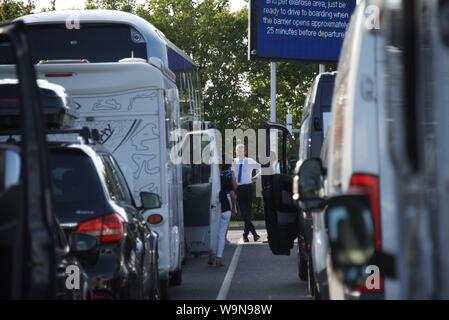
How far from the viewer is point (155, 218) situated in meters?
13.7

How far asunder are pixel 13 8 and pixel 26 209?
102 feet

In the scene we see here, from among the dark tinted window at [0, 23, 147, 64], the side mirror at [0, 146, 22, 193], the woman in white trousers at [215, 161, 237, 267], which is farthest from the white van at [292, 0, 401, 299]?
the woman in white trousers at [215, 161, 237, 267]

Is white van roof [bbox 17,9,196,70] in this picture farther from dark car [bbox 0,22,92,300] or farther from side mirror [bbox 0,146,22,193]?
side mirror [bbox 0,146,22,193]

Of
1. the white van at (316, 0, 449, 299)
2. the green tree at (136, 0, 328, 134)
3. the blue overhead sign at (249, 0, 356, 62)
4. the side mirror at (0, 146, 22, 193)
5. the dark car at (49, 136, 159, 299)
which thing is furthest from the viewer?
Result: the green tree at (136, 0, 328, 134)

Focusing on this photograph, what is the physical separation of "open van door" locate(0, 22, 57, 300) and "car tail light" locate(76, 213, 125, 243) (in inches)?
150

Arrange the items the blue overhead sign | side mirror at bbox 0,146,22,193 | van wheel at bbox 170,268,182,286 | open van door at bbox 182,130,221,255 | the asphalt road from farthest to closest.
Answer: the blue overhead sign, open van door at bbox 182,130,221,255, van wheel at bbox 170,268,182,286, the asphalt road, side mirror at bbox 0,146,22,193

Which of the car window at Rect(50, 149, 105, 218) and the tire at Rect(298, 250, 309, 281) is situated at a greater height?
the car window at Rect(50, 149, 105, 218)

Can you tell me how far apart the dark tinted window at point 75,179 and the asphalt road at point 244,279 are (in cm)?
557

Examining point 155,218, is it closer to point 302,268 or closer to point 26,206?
point 302,268

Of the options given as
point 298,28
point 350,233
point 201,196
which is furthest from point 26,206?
point 298,28

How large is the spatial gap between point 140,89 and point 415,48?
33.4ft

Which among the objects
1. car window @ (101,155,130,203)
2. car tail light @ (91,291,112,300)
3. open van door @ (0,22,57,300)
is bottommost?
car tail light @ (91,291,112,300)

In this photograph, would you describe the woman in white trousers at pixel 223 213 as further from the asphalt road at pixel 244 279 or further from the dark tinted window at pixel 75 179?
the dark tinted window at pixel 75 179

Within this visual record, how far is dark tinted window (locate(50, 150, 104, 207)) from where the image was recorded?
29.3ft
